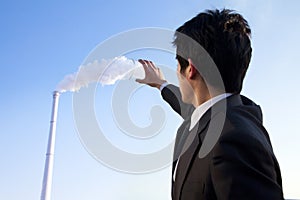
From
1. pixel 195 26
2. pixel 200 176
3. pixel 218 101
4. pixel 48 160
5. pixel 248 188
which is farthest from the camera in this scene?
pixel 48 160

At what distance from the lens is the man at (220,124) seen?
1126mm

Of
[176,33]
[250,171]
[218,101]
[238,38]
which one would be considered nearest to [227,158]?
[250,171]

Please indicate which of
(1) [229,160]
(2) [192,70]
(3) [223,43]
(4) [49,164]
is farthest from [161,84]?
(4) [49,164]

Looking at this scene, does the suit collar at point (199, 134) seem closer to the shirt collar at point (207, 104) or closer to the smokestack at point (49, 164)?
the shirt collar at point (207, 104)

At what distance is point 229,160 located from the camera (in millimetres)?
1141

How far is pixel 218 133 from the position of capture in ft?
4.14

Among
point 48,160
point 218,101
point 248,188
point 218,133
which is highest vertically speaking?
point 48,160

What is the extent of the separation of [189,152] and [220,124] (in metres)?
0.19

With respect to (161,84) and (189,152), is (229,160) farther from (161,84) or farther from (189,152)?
(161,84)

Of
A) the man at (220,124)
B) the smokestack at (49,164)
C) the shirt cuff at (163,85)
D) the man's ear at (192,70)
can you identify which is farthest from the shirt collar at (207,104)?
the smokestack at (49,164)

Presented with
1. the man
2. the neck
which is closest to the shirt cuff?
the man

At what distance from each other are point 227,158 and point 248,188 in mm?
124

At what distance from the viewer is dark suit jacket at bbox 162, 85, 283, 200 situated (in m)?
1.11

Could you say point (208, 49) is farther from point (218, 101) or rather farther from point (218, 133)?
point (218, 133)
